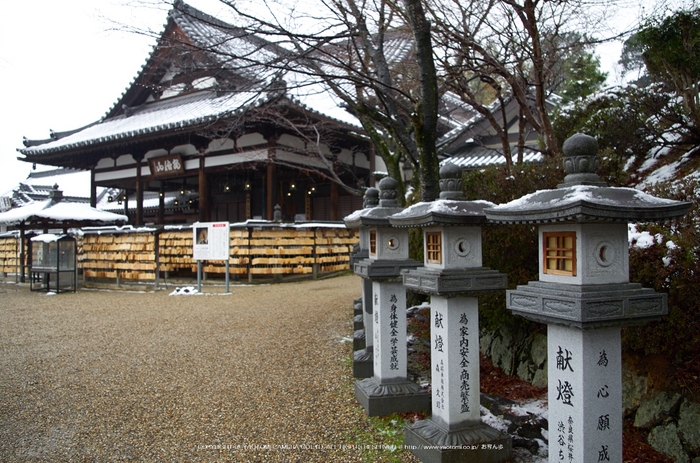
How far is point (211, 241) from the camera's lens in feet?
37.4

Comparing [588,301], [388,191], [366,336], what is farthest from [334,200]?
[588,301]

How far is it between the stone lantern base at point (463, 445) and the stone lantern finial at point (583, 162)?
5.94ft

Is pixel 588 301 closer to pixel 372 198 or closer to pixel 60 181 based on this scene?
pixel 372 198

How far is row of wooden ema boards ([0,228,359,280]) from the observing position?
1293cm

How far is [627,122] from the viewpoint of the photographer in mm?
6691

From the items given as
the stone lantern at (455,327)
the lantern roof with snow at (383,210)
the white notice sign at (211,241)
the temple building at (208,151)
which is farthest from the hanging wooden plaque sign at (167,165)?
the stone lantern at (455,327)

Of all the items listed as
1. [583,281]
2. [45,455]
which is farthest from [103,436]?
[583,281]

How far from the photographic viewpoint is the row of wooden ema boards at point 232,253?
1293 centimetres

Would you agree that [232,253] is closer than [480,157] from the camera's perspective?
Yes

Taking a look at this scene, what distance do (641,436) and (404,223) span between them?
225 centimetres

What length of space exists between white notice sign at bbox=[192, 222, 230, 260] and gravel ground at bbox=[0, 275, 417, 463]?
2734mm

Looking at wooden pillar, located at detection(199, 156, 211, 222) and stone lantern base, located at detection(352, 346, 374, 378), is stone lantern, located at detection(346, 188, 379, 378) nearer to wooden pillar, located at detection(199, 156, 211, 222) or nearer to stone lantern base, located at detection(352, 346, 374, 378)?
stone lantern base, located at detection(352, 346, 374, 378)

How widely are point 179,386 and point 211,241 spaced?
283 inches

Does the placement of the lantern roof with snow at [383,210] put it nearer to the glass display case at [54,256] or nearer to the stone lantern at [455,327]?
the stone lantern at [455,327]
